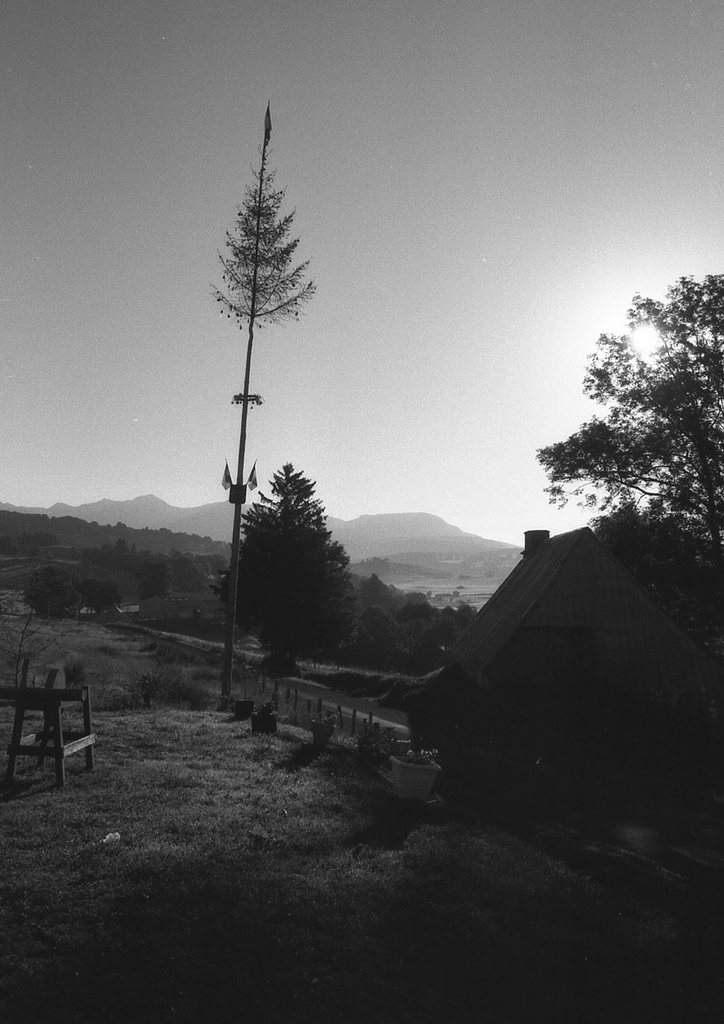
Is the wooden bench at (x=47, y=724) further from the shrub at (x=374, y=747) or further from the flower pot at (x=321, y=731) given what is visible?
the shrub at (x=374, y=747)

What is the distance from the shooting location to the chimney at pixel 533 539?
2722 centimetres

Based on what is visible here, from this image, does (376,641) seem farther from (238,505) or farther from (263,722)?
(263,722)

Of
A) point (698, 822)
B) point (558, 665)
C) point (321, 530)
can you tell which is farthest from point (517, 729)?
point (321, 530)

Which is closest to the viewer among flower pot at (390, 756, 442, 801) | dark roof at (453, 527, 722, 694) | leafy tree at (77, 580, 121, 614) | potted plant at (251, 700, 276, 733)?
flower pot at (390, 756, 442, 801)

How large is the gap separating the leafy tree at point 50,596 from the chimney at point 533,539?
49.1 meters

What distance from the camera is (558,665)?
18281mm

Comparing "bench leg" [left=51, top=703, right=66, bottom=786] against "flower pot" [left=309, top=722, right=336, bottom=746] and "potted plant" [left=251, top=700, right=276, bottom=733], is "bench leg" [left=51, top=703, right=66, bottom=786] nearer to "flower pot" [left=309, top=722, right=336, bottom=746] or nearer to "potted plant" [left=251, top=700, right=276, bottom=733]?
"flower pot" [left=309, top=722, right=336, bottom=746]

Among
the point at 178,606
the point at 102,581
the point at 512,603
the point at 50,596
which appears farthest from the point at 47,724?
the point at 102,581

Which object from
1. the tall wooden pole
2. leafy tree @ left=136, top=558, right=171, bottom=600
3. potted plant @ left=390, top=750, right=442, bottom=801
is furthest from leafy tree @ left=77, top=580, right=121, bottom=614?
potted plant @ left=390, top=750, right=442, bottom=801

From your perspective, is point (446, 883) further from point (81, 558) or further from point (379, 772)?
point (81, 558)

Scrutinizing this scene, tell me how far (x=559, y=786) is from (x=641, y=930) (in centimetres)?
822

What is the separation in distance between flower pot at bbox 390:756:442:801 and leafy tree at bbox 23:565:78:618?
57.9 metres

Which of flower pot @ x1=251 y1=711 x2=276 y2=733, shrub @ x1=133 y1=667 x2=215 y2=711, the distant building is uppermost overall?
flower pot @ x1=251 y1=711 x2=276 y2=733

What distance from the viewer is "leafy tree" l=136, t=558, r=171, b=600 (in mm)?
126688
